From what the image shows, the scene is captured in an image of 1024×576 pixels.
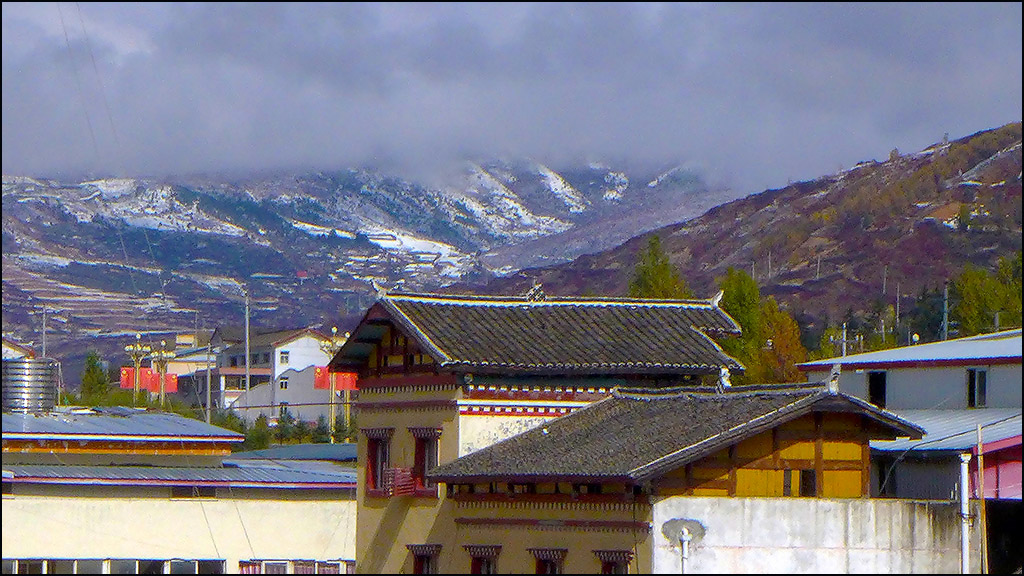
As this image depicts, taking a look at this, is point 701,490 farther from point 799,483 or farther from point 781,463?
point 799,483

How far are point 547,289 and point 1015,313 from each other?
378ft

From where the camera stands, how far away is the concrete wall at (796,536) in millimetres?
30141

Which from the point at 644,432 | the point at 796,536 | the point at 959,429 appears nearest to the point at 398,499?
the point at 644,432

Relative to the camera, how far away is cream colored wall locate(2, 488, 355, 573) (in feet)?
122

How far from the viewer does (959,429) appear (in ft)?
117

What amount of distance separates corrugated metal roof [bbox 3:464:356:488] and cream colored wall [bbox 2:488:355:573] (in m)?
0.38

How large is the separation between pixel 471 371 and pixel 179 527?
309 inches

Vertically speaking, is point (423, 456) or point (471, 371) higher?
point (471, 371)

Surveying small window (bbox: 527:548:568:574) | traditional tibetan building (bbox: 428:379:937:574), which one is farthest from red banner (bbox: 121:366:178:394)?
small window (bbox: 527:548:568:574)

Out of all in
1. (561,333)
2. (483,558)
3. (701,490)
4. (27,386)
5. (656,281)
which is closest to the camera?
(701,490)

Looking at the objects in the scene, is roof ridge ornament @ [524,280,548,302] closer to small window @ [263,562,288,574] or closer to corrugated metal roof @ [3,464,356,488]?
corrugated metal roof @ [3,464,356,488]

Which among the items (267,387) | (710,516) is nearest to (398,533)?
(710,516)

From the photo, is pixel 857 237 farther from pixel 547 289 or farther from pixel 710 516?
pixel 710 516

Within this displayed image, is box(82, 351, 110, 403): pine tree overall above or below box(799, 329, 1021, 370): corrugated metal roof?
above
